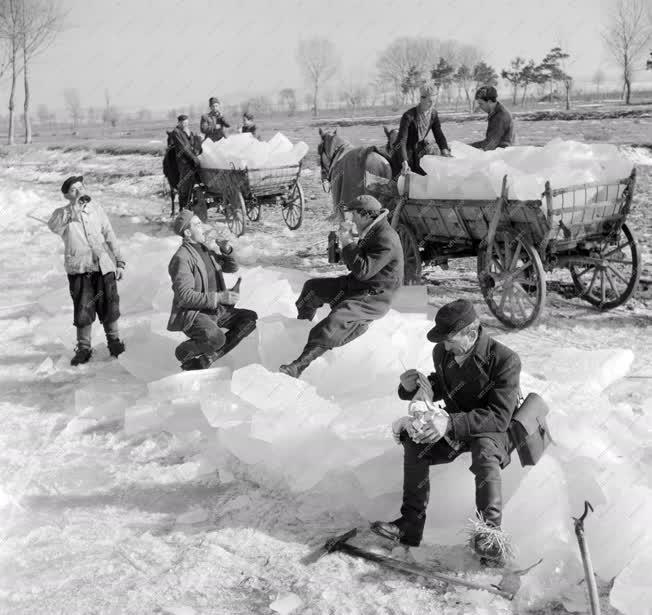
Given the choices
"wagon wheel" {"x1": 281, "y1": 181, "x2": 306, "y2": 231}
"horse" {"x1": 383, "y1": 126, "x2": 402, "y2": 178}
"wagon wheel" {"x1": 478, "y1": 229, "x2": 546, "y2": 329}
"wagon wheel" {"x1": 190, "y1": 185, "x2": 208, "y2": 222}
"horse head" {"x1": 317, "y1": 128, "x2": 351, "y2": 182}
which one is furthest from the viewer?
"wagon wheel" {"x1": 190, "y1": 185, "x2": 208, "y2": 222}

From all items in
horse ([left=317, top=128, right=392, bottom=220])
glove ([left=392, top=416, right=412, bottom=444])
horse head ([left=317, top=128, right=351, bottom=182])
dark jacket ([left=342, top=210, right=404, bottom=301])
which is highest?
horse head ([left=317, top=128, right=351, bottom=182])

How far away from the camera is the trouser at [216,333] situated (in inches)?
209

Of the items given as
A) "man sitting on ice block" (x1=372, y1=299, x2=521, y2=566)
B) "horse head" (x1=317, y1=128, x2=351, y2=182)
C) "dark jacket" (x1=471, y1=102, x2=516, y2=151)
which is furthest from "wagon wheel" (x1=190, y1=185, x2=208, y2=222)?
"man sitting on ice block" (x1=372, y1=299, x2=521, y2=566)

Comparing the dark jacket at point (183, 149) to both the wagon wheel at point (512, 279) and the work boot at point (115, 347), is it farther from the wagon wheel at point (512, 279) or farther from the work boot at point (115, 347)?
the wagon wheel at point (512, 279)

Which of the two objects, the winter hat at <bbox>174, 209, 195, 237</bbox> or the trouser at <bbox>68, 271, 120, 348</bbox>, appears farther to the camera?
the trouser at <bbox>68, 271, 120, 348</bbox>

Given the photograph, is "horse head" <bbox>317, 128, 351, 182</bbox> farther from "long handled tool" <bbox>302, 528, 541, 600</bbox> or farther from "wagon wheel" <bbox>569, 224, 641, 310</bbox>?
"long handled tool" <bbox>302, 528, 541, 600</bbox>

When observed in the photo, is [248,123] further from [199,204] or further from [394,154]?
[394,154]

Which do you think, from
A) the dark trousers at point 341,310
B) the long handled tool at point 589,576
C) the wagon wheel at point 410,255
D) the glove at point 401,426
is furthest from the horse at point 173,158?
the long handled tool at point 589,576

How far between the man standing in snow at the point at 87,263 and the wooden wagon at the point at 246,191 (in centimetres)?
441

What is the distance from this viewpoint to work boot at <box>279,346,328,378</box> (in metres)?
4.78

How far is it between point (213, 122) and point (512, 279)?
7.91m

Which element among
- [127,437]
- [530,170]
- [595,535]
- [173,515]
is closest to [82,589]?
[173,515]

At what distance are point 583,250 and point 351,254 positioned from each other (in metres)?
2.48

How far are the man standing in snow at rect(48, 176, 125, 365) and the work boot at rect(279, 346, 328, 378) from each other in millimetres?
1929
